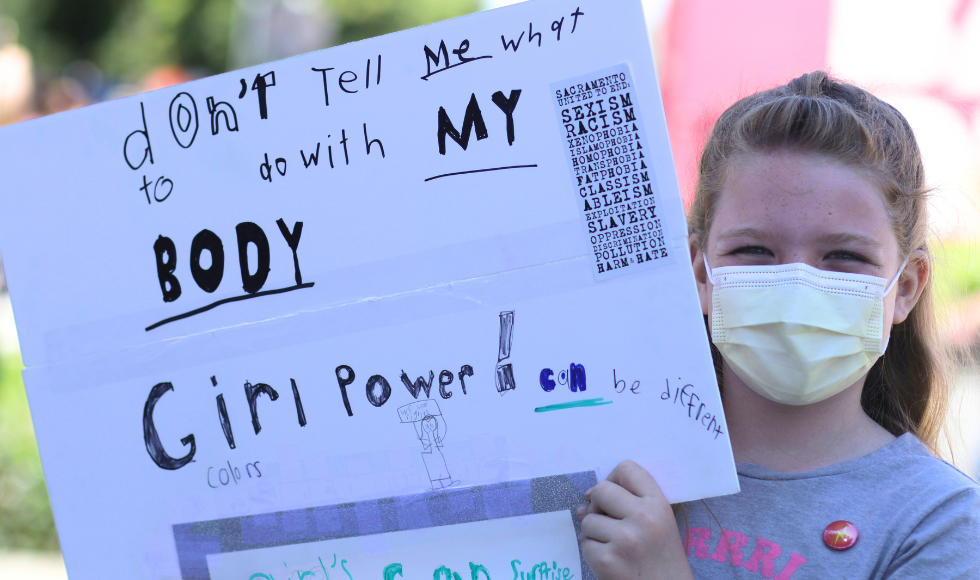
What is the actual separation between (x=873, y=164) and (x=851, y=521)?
25.8 inches

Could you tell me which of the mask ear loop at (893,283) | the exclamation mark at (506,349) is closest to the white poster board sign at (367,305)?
the exclamation mark at (506,349)

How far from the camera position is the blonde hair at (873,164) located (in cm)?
148

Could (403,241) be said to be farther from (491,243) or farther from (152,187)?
(152,187)

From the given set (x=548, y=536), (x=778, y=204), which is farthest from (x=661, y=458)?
(x=778, y=204)

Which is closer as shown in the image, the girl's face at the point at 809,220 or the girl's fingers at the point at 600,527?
the girl's fingers at the point at 600,527

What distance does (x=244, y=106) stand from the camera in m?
1.42

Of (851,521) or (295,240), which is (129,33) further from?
(851,521)

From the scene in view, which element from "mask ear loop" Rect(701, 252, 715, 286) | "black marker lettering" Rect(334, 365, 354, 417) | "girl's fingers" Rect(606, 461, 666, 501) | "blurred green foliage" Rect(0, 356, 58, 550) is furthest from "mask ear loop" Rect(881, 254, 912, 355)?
"blurred green foliage" Rect(0, 356, 58, 550)

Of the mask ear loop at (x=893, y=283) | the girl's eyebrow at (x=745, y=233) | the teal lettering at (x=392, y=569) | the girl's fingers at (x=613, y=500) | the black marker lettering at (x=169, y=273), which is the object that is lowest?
the teal lettering at (x=392, y=569)

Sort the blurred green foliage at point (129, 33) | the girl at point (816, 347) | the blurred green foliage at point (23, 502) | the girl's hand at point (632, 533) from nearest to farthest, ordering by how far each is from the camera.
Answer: the girl's hand at point (632, 533)
the girl at point (816, 347)
the blurred green foliage at point (23, 502)
the blurred green foliage at point (129, 33)

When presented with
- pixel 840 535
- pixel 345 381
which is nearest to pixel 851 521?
pixel 840 535

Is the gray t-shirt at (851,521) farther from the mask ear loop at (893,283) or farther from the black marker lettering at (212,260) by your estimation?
the black marker lettering at (212,260)

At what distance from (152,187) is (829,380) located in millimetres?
1301

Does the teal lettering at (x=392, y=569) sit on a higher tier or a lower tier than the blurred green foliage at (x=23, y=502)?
higher
